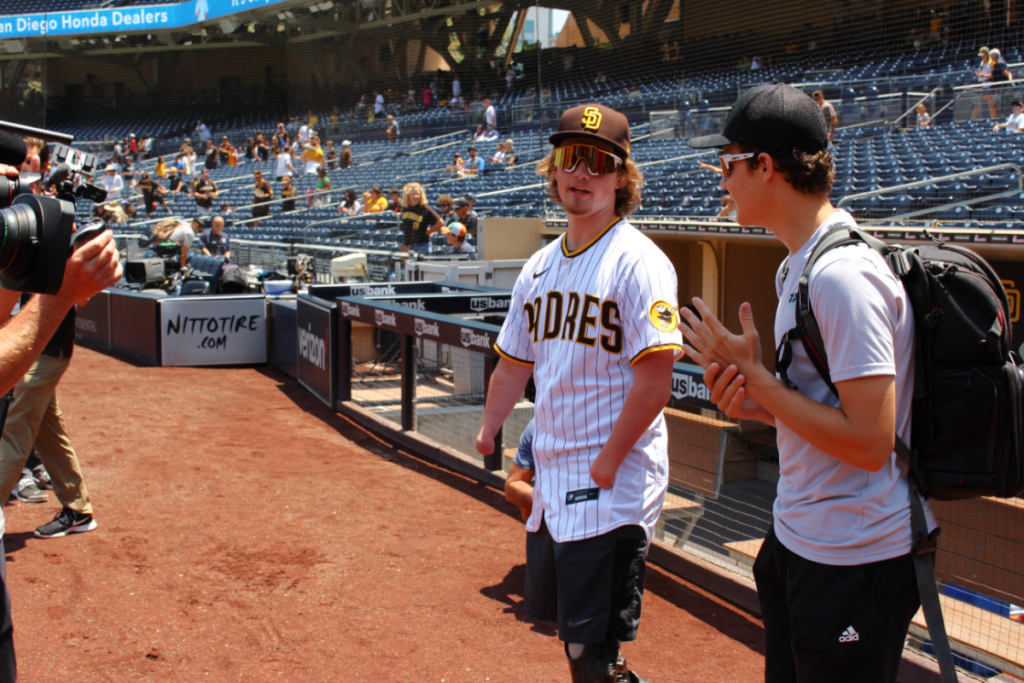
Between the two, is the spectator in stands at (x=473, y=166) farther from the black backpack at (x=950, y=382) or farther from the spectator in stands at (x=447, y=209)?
the black backpack at (x=950, y=382)

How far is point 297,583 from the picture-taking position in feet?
13.1

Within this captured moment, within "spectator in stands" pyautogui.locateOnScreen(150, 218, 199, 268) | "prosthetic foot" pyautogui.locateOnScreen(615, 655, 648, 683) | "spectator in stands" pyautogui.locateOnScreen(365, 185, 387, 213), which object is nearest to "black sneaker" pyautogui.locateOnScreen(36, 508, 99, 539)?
"prosthetic foot" pyautogui.locateOnScreen(615, 655, 648, 683)

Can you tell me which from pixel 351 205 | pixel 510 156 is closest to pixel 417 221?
pixel 351 205

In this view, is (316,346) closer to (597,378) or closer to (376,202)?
(597,378)

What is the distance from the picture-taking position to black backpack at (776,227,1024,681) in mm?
1478

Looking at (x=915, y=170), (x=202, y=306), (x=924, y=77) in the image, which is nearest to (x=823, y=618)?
(x=202, y=306)

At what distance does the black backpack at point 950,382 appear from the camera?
1.48 metres

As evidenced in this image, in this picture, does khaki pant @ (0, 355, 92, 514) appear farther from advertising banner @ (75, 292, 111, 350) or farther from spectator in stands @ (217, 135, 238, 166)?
spectator in stands @ (217, 135, 238, 166)

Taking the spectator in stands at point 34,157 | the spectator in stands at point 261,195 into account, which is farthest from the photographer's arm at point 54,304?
the spectator in stands at point 261,195

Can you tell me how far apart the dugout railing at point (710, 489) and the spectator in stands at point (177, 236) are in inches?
217

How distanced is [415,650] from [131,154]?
32.6m

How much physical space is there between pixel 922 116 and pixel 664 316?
1387 cm

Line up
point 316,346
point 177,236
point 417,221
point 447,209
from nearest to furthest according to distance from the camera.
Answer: point 316,346 < point 417,221 < point 177,236 < point 447,209

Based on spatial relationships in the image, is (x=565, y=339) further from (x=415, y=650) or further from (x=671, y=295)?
(x=415, y=650)
